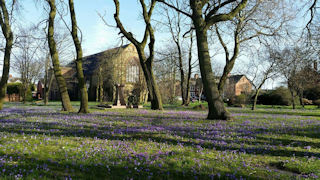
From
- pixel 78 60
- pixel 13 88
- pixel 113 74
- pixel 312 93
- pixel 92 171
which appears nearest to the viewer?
pixel 92 171

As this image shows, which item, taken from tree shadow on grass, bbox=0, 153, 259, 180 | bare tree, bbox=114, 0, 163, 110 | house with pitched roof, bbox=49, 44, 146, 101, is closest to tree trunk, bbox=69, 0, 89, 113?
bare tree, bbox=114, 0, 163, 110

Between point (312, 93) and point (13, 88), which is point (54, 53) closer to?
point (312, 93)

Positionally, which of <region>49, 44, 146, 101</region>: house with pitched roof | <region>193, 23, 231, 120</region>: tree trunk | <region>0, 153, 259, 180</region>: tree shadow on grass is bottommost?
<region>0, 153, 259, 180</region>: tree shadow on grass

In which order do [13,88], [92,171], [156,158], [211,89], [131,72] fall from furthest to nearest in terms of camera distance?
[13,88], [131,72], [211,89], [156,158], [92,171]

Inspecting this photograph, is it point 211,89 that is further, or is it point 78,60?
point 78,60

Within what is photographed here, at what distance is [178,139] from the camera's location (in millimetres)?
6891

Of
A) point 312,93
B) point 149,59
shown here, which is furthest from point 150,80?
point 312,93

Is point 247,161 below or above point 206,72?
below

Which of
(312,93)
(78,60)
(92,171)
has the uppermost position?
(78,60)

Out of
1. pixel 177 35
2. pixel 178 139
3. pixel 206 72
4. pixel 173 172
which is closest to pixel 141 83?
pixel 177 35

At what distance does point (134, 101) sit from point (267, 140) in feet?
73.5

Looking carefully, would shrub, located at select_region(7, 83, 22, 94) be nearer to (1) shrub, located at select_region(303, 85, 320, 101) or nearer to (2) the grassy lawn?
(2) the grassy lawn

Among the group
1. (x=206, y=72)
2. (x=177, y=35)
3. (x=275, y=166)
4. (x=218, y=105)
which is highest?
(x=177, y=35)

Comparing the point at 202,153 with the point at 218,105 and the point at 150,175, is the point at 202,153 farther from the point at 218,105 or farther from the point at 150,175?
the point at 218,105
